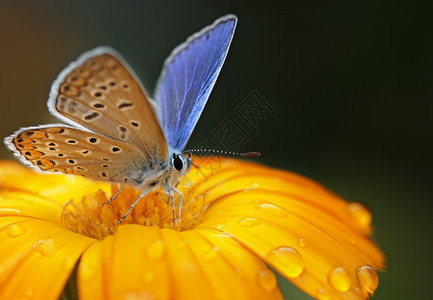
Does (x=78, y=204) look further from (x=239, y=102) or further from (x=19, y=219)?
(x=239, y=102)

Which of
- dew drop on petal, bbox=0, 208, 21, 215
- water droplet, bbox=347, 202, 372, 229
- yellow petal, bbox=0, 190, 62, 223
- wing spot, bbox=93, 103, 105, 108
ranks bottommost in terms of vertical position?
yellow petal, bbox=0, 190, 62, 223

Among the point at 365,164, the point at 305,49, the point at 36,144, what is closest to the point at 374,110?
the point at 365,164

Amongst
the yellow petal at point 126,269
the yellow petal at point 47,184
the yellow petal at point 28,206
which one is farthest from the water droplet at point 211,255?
the yellow petal at point 47,184

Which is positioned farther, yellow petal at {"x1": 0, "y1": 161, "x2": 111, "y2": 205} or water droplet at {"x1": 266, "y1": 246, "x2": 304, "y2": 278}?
yellow petal at {"x1": 0, "y1": 161, "x2": 111, "y2": 205}

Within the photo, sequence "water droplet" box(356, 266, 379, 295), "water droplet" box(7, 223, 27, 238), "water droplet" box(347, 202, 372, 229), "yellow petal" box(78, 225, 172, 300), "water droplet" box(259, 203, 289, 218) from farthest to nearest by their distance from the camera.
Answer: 1. "water droplet" box(347, 202, 372, 229)
2. "water droplet" box(259, 203, 289, 218)
3. "water droplet" box(7, 223, 27, 238)
4. "water droplet" box(356, 266, 379, 295)
5. "yellow petal" box(78, 225, 172, 300)

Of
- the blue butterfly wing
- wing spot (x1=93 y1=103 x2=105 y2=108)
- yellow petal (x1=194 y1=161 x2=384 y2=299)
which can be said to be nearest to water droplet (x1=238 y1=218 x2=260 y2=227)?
yellow petal (x1=194 y1=161 x2=384 y2=299)

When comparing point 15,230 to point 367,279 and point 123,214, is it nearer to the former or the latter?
point 123,214

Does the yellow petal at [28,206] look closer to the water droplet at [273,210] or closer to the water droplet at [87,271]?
the water droplet at [87,271]

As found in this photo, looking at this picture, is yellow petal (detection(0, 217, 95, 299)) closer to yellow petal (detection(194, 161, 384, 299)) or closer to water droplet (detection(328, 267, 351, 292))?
yellow petal (detection(194, 161, 384, 299))
